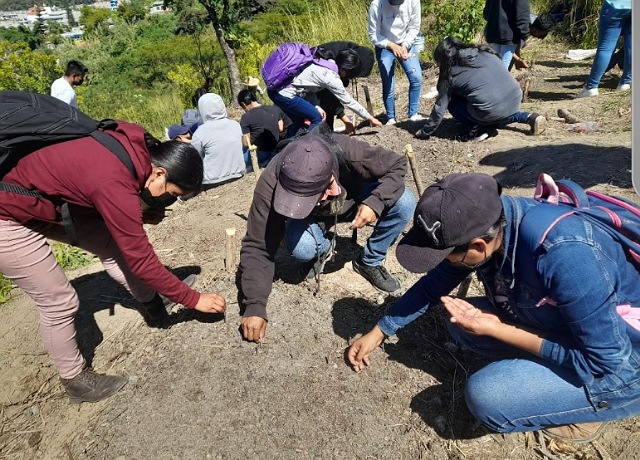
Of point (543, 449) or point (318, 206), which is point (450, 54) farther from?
point (543, 449)

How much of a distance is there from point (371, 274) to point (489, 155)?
8.27ft

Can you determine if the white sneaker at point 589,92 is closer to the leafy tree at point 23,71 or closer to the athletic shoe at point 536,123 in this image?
the athletic shoe at point 536,123

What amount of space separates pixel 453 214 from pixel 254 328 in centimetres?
133

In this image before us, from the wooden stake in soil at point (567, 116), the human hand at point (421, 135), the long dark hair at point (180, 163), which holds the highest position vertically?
the long dark hair at point (180, 163)

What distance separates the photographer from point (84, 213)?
2.17 meters

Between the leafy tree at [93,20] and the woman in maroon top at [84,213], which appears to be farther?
the leafy tree at [93,20]

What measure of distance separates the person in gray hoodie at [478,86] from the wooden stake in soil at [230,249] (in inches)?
115

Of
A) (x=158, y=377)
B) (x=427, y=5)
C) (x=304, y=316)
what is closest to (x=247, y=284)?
(x=304, y=316)

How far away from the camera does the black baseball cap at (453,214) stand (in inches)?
56.0

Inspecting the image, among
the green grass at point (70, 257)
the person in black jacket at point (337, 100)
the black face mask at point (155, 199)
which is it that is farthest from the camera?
the person in black jacket at point (337, 100)

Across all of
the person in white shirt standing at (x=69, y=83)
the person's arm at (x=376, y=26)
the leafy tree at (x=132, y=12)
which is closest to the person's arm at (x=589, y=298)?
the person's arm at (x=376, y=26)

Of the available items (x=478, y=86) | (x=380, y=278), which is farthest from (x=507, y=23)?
(x=380, y=278)

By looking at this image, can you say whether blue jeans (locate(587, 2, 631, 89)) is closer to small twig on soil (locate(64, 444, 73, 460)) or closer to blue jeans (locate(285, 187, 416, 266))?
blue jeans (locate(285, 187, 416, 266))

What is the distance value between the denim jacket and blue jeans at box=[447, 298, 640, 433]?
62mm
